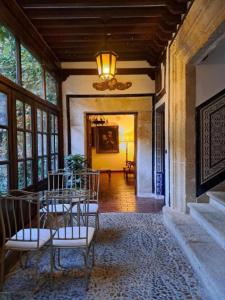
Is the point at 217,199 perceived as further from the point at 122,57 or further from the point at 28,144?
the point at 122,57

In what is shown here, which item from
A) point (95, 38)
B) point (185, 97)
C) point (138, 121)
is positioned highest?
point (95, 38)

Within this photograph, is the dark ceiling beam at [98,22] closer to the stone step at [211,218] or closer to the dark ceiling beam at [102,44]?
the dark ceiling beam at [102,44]

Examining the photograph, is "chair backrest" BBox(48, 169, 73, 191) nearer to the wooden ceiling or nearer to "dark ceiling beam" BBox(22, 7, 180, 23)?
the wooden ceiling

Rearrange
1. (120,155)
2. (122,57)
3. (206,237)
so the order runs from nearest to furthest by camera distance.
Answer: (206,237) → (122,57) → (120,155)

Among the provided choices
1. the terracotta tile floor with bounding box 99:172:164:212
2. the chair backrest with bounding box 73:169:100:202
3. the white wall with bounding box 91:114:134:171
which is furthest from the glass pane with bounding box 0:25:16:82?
the white wall with bounding box 91:114:134:171

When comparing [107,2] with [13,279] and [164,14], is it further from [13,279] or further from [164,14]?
[13,279]

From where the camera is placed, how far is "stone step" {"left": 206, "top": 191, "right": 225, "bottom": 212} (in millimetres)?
3639

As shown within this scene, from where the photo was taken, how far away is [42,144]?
5.36m

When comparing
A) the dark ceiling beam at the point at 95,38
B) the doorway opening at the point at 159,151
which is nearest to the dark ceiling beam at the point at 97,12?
the dark ceiling beam at the point at 95,38

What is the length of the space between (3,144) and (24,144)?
0.80m

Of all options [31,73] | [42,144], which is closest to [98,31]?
[31,73]

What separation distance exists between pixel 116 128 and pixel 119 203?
7095 mm

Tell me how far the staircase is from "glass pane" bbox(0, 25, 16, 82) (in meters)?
2.95

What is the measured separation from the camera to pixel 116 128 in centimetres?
1307
